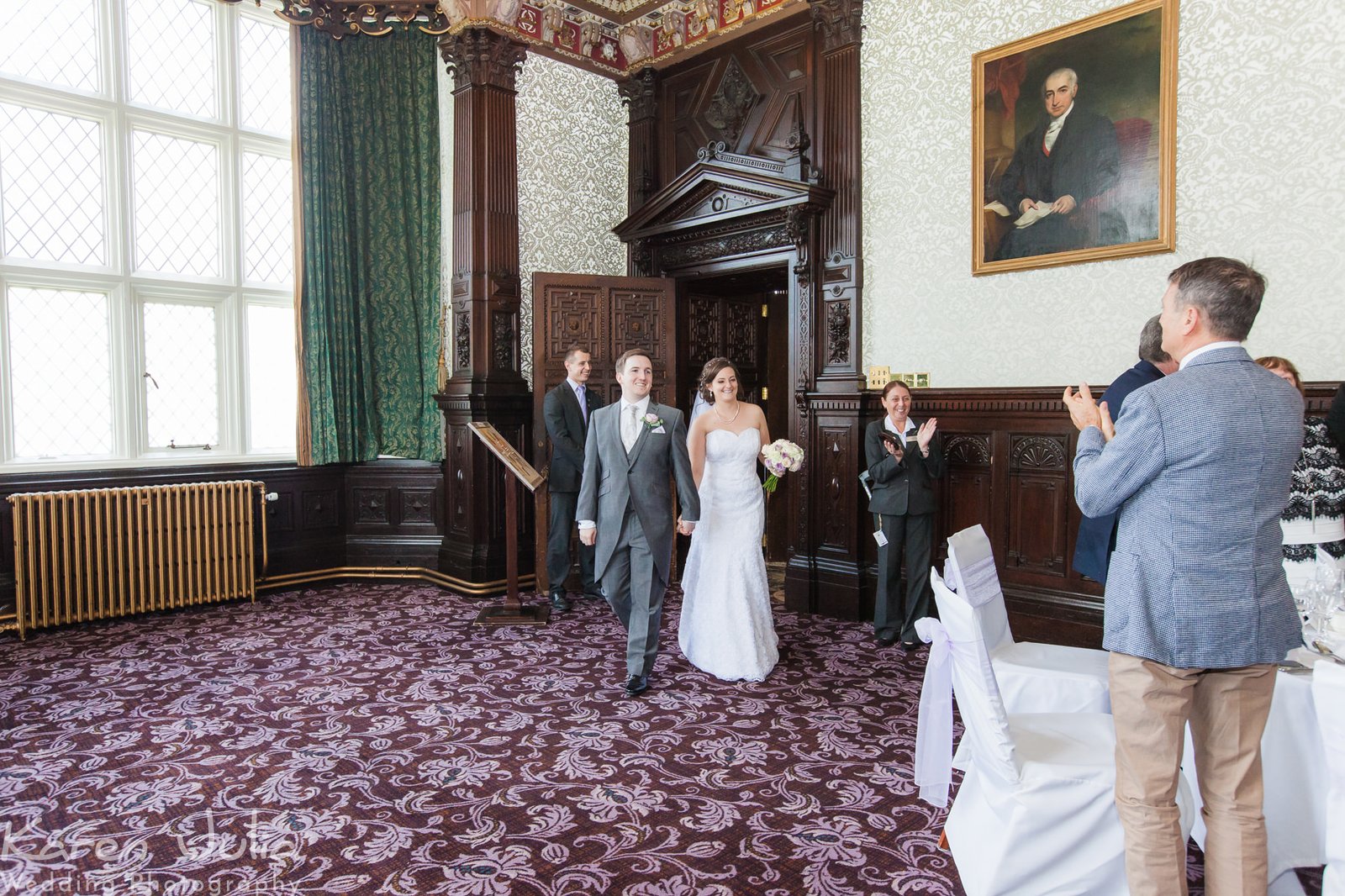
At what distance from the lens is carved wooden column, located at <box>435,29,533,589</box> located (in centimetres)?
645

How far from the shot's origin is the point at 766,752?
11.5 feet

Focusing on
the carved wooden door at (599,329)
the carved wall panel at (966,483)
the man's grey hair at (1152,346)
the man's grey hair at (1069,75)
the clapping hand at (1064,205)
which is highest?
the man's grey hair at (1069,75)

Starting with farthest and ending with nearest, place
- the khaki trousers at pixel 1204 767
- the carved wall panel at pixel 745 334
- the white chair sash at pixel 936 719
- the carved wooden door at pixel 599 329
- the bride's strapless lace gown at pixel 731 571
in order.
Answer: the carved wall panel at pixel 745 334, the carved wooden door at pixel 599 329, the bride's strapless lace gown at pixel 731 571, the white chair sash at pixel 936 719, the khaki trousers at pixel 1204 767

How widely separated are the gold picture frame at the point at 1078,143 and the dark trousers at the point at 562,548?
3228 mm

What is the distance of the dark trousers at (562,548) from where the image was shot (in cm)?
611

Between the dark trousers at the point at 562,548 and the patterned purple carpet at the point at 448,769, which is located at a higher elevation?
the dark trousers at the point at 562,548

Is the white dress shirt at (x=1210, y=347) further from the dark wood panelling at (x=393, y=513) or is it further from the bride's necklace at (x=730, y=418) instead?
the dark wood panelling at (x=393, y=513)

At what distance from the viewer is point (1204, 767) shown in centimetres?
205

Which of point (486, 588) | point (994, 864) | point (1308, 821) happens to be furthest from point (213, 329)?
point (1308, 821)

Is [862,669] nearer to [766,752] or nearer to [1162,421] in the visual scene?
[766,752]

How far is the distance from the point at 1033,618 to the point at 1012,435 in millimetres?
1099

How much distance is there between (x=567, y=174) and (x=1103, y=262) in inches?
166

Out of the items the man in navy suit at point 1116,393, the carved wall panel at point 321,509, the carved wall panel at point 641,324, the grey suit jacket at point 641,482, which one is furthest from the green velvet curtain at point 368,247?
the man in navy suit at point 1116,393

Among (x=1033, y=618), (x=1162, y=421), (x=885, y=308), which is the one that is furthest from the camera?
(x=885, y=308)
